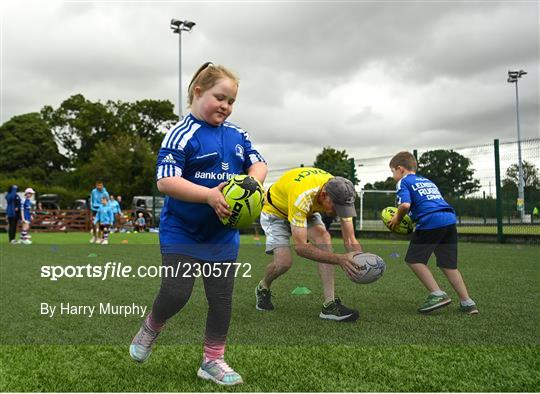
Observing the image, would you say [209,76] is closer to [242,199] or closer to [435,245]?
[242,199]

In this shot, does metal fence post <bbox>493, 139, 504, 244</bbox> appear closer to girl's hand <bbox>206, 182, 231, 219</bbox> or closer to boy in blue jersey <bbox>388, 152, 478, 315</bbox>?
boy in blue jersey <bbox>388, 152, 478, 315</bbox>

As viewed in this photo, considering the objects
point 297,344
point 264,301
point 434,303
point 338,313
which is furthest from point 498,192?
point 297,344

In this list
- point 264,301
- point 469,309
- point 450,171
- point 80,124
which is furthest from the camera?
point 80,124

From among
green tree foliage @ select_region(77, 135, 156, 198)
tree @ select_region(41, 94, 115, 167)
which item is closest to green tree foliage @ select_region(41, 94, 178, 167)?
tree @ select_region(41, 94, 115, 167)

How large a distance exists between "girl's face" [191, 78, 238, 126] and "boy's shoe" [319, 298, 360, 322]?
265 centimetres

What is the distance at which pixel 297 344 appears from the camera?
14.3 feet

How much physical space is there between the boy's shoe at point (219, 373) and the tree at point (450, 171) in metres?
14.4

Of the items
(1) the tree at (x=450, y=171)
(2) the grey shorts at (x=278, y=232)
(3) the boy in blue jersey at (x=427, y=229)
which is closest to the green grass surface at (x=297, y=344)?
(3) the boy in blue jersey at (x=427, y=229)

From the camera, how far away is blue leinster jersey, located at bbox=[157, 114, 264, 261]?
11.1 feet

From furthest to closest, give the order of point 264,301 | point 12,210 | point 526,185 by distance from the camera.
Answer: point 12,210
point 526,185
point 264,301

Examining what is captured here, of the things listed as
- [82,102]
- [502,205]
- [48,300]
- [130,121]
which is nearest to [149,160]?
[130,121]

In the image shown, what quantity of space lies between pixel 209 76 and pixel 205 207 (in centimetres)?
A: 81

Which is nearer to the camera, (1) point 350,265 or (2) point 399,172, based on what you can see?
(1) point 350,265
